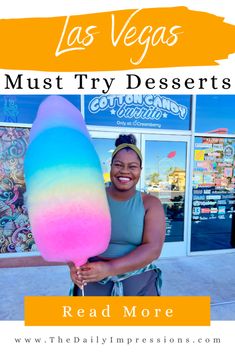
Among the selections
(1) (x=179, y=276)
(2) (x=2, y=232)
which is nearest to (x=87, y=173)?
(1) (x=179, y=276)

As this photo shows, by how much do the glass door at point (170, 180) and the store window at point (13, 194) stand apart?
1844mm

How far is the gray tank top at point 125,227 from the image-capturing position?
1.33 metres

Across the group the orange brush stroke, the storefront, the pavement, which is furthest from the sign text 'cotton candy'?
the storefront

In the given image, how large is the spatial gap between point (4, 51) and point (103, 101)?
1.71 meters

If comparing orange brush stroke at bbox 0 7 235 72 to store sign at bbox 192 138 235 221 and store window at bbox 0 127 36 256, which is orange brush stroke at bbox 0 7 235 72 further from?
store sign at bbox 192 138 235 221

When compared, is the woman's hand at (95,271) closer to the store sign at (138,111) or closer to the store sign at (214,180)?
the store sign at (138,111)

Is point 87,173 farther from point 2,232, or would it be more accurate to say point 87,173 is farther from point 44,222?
point 2,232

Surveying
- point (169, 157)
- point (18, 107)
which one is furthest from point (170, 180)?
point (18, 107)

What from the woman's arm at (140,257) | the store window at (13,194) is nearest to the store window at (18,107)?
the store window at (13,194)

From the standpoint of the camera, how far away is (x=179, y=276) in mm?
3477

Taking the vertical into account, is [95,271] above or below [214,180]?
Result: below

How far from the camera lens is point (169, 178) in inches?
170

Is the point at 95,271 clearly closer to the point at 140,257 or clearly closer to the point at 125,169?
the point at 140,257

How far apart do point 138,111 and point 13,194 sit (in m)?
2.24
